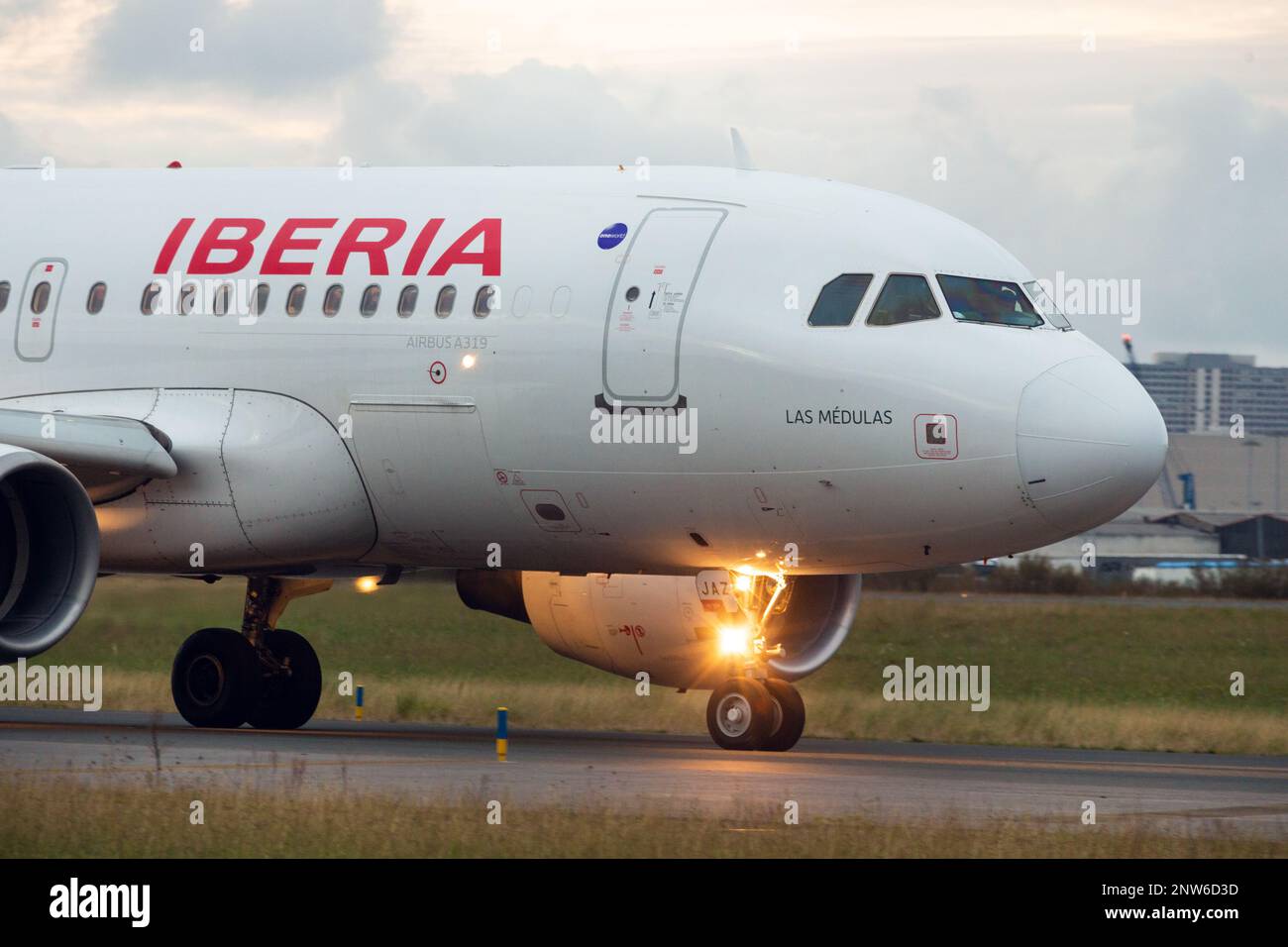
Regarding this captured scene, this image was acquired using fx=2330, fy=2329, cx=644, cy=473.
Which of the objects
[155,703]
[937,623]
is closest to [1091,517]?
[155,703]

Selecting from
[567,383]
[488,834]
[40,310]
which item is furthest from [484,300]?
[488,834]

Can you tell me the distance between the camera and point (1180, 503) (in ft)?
360

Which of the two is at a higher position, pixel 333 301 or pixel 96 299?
pixel 96 299

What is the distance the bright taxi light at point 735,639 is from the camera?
2066 cm

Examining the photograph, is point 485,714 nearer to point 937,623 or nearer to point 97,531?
point 97,531

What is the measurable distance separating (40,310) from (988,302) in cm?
899

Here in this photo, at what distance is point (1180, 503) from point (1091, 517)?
94091 millimetres

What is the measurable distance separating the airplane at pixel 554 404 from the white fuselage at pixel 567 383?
29mm

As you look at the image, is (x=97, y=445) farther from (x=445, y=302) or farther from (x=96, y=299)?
(x=445, y=302)

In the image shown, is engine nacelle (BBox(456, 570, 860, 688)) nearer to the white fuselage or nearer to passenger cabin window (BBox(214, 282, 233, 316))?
the white fuselage

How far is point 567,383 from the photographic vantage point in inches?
768

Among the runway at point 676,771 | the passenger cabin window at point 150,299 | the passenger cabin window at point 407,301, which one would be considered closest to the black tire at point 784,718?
the runway at point 676,771

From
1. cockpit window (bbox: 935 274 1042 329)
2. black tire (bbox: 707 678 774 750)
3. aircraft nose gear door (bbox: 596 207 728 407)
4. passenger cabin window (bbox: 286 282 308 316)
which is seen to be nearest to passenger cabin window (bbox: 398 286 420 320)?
passenger cabin window (bbox: 286 282 308 316)
